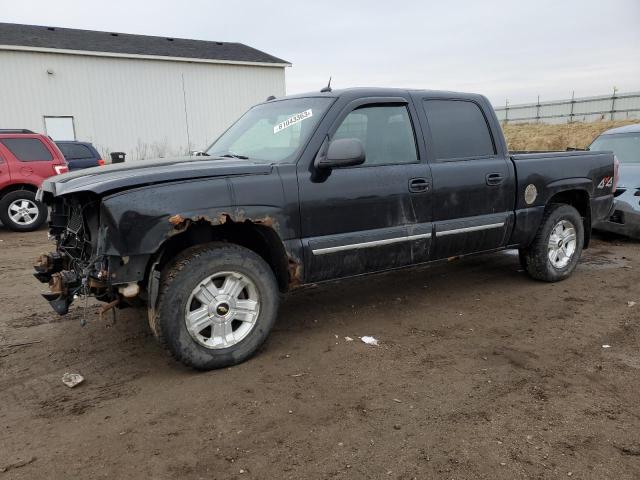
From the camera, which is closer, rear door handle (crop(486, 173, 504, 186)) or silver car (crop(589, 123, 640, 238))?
rear door handle (crop(486, 173, 504, 186))

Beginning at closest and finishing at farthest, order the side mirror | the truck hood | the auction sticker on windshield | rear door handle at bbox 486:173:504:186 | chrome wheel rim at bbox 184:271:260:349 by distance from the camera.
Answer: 1. the truck hood
2. chrome wheel rim at bbox 184:271:260:349
3. the side mirror
4. the auction sticker on windshield
5. rear door handle at bbox 486:173:504:186

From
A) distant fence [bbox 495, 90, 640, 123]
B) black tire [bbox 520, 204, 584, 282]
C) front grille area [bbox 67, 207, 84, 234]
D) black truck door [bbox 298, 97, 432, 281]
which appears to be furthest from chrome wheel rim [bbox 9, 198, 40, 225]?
distant fence [bbox 495, 90, 640, 123]

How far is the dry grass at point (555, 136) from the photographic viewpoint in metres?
22.0

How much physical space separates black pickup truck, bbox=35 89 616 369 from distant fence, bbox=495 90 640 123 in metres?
27.0

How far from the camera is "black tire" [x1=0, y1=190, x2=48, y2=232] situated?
9.24m

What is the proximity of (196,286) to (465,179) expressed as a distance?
2603 mm

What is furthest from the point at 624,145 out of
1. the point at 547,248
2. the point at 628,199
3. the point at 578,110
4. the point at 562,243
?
the point at 578,110

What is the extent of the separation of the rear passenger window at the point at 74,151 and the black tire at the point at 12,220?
11.1 ft

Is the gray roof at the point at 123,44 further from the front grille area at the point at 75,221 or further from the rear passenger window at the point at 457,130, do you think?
the rear passenger window at the point at 457,130

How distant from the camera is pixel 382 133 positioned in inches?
166

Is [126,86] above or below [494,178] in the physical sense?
above

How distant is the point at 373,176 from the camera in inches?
158

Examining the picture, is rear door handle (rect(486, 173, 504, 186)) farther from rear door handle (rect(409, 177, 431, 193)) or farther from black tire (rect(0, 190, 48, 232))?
black tire (rect(0, 190, 48, 232))

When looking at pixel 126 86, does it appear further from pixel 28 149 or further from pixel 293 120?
pixel 293 120
